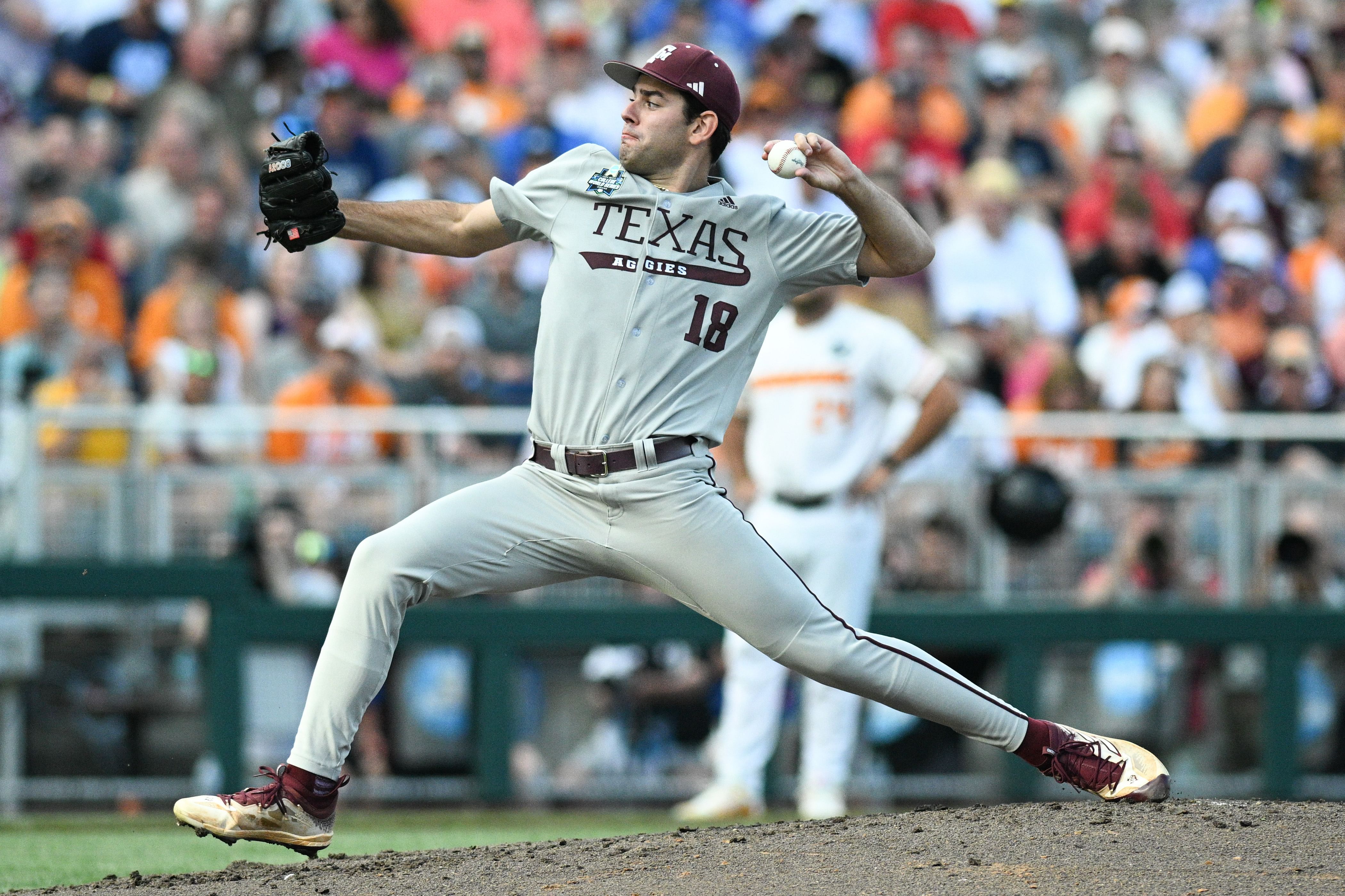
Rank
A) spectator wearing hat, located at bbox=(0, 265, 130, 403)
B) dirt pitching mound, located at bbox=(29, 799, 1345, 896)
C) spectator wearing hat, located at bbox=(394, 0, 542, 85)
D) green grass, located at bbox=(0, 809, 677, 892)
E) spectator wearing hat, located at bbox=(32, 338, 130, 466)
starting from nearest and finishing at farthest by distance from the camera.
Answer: dirt pitching mound, located at bbox=(29, 799, 1345, 896)
green grass, located at bbox=(0, 809, 677, 892)
spectator wearing hat, located at bbox=(32, 338, 130, 466)
spectator wearing hat, located at bbox=(0, 265, 130, 403)
spectator wearing hat, located at bbox=(394, 0, 542, 85)

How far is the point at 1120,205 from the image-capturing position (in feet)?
41.3

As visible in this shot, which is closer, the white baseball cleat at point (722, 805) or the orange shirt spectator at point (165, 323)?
the white baseball cleat at point (722, 805)

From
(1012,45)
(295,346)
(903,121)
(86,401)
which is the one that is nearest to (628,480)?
(86,401)

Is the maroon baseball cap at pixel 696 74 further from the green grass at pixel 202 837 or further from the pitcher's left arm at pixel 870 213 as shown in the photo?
the green grass at pixel 202 837

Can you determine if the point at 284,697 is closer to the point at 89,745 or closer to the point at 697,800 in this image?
the point at 89,745

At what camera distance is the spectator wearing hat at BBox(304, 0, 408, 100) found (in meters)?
13.0

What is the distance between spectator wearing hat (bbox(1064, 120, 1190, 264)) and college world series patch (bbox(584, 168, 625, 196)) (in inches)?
314

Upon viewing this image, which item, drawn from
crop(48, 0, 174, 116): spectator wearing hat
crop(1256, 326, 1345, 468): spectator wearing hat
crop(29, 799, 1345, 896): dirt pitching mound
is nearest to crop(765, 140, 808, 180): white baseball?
crop(29, 799, 1345, 896): dirt pitching mound

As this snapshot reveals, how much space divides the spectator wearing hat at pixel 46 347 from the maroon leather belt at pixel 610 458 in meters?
5.41

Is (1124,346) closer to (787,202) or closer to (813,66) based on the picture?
(787,202)

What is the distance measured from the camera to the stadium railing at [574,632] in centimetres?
872

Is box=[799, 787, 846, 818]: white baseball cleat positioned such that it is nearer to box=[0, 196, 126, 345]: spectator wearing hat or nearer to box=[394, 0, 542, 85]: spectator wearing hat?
Result: box=[0, 196, 126, 345]: spectator wearing hat

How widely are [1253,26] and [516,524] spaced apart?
38.3 ft

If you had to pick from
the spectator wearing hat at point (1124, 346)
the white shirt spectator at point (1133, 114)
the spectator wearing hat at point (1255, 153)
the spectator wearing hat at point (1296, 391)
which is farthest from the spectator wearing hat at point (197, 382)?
the spectator wearing hat at point (1255, 153)
